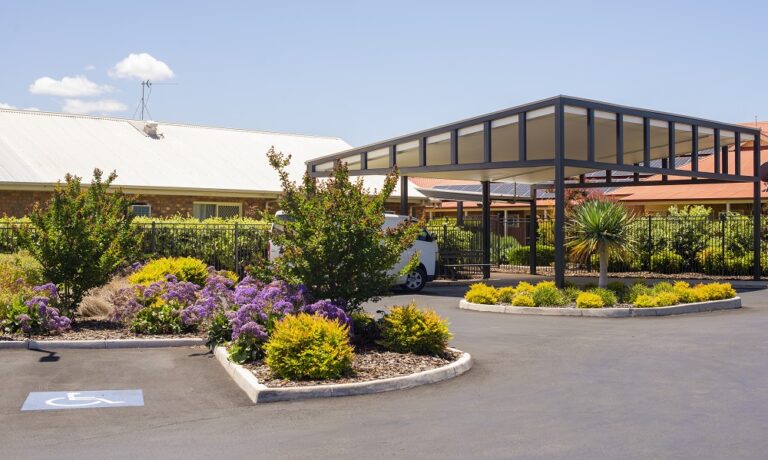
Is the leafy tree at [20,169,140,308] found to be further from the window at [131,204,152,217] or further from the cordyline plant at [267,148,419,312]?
the window at [131,204,152,217]

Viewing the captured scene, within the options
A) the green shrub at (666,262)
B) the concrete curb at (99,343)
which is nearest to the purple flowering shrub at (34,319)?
the concrete curb at (99,343)

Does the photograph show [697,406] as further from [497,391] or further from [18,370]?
[18,370]

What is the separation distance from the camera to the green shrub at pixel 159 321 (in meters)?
13.5

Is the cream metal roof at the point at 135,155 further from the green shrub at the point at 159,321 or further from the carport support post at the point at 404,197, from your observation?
the green shrub at the point at 159,321

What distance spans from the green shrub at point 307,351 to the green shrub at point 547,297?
850 centimetres

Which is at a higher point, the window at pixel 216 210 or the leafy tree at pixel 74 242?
the window at pixel 216 210

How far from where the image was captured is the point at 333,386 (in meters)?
9.37

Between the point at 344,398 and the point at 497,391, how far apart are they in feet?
5.48

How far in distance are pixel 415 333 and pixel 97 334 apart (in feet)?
17.0

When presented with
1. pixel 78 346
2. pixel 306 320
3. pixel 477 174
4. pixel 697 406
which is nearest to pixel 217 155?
pixel 477 174

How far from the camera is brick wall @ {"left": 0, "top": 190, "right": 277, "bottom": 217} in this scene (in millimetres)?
28234

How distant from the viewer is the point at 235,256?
25766 millimetres

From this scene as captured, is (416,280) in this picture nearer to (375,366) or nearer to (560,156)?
(560,156)

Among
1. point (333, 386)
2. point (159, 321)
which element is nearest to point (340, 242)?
point (333, 386)
